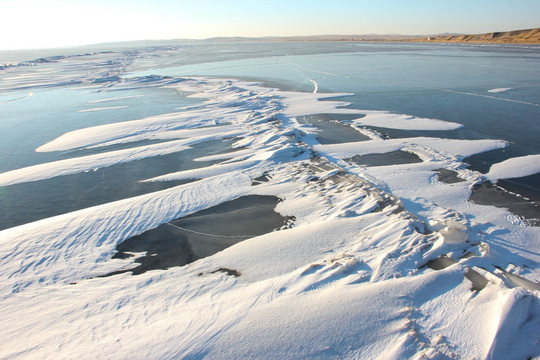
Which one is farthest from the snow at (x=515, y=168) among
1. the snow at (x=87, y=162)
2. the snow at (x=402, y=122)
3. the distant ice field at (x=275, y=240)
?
the snow at (x=87, y=162)

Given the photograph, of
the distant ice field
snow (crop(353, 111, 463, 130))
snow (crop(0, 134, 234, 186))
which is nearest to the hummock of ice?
the distant ice field

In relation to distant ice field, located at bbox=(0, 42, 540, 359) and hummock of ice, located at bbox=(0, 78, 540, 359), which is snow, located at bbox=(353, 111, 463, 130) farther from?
hummock of ice, located at bbox=(0, 78, 540, 359)

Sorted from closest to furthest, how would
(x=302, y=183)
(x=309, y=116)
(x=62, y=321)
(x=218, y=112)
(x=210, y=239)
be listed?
(x=62, y=321), (x=210, y=239), (x=302, y=183), (x=309, y=116), (x=218, y=112)

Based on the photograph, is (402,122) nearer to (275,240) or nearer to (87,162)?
(275,240)

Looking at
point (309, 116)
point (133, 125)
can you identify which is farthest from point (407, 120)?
point (133, 125)

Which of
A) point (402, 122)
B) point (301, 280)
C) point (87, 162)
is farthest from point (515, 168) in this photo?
point (87, 162)

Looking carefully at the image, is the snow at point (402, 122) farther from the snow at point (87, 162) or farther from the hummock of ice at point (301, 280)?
the snow at point (87, 162)

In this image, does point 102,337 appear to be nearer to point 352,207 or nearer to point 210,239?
point 210,239

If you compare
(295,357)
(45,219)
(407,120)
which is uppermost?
(407,120)
